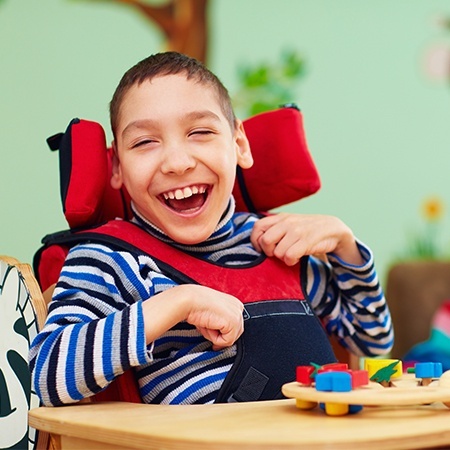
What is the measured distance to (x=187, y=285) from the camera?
0.96 meters

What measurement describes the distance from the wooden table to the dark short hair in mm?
453

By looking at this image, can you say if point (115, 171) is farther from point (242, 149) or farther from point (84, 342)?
point (84, 342)

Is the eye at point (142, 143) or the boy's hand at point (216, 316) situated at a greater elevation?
the eye at point (142, 143)

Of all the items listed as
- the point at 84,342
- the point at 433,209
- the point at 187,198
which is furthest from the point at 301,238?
the point at 433,209

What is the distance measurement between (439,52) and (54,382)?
2242 millimetres

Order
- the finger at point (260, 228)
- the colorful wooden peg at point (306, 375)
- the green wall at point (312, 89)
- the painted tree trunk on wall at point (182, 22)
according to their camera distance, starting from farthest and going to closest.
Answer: the painted tree trunk on wall at point (182, 22)
the green wall at point (312, 89)
the finger at point (260, 228)
the colorful wooden peg at point (306, 375)

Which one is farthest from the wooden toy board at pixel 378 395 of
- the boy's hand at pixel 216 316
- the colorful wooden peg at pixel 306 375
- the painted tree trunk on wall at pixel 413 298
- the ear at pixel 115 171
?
the painted tree trunk on wall at pixel 413 298

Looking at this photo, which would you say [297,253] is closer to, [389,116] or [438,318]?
[438,318]

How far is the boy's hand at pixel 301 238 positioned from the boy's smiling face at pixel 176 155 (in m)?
0.08

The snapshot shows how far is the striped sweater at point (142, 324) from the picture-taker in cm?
92

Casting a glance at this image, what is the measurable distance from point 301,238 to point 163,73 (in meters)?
0.30

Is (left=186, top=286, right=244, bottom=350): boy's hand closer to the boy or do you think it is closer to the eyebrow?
the boy

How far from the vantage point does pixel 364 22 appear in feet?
8.93

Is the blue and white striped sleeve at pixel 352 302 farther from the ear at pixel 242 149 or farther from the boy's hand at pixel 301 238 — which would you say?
the ear at pixel 242 149
